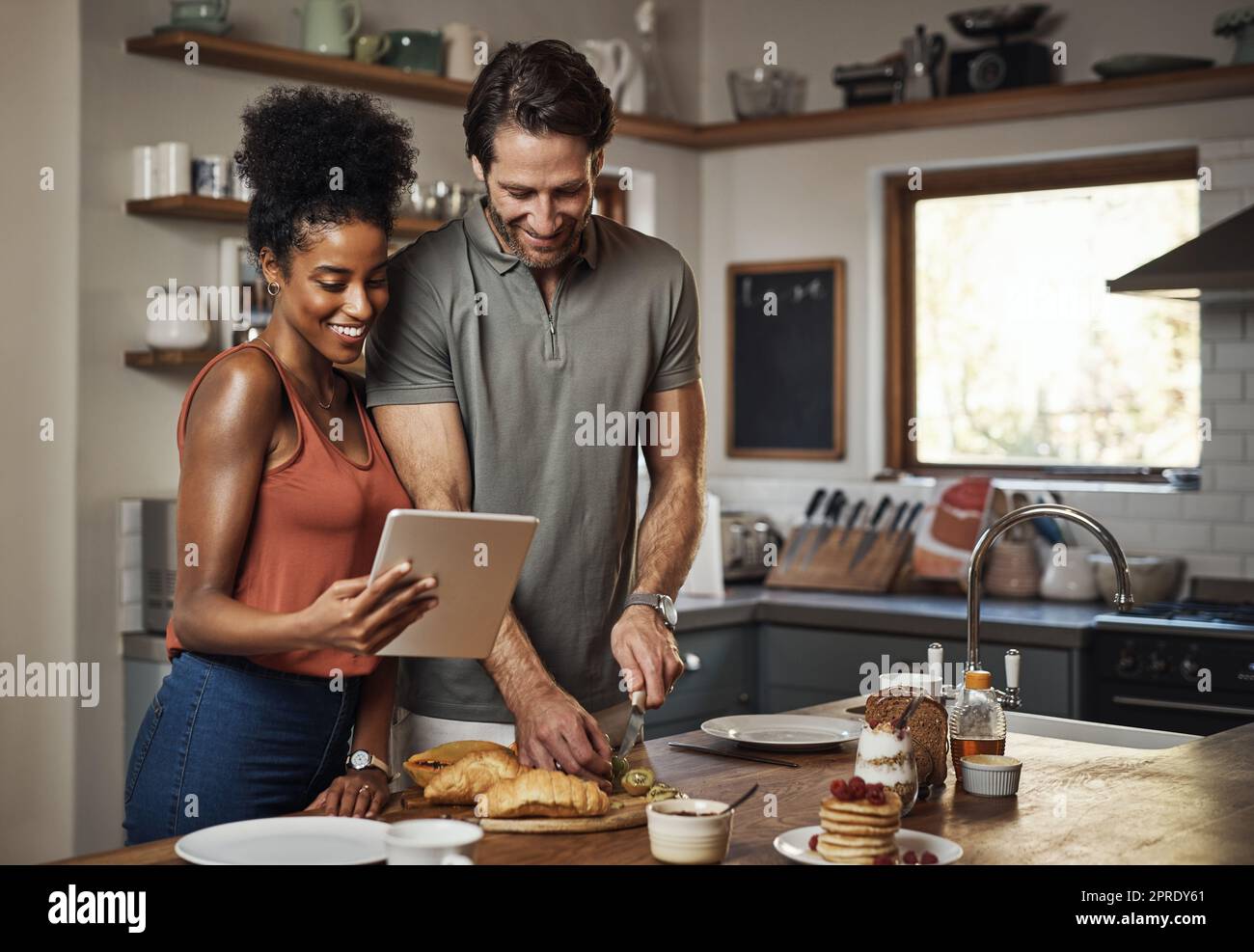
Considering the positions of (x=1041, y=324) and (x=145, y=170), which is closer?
(x=145, y=170)

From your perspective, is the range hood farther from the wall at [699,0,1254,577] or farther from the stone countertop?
the stone countertop

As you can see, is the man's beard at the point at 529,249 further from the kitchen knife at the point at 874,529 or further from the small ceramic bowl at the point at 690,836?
the kitchen knife at the point at 874,529

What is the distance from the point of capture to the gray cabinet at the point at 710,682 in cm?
432

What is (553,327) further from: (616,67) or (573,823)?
(616,67)

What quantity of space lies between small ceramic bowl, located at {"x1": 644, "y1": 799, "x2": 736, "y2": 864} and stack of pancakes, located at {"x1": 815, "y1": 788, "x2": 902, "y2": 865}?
118 millimetres

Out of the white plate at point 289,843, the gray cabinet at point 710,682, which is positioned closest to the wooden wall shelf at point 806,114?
the gray cabinet at point 710,682

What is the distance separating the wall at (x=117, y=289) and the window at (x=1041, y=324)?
2296mm

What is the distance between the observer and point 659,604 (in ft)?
7.64

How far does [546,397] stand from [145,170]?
1984 mm

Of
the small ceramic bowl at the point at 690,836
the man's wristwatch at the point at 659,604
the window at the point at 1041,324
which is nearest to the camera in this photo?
the small ceramic bowl at the point at 690,836

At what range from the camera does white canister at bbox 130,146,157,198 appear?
393cm

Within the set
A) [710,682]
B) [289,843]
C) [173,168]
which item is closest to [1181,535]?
[710,682]

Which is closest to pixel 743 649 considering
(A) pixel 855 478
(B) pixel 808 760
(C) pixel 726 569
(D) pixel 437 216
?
(C) pixel 726 569
